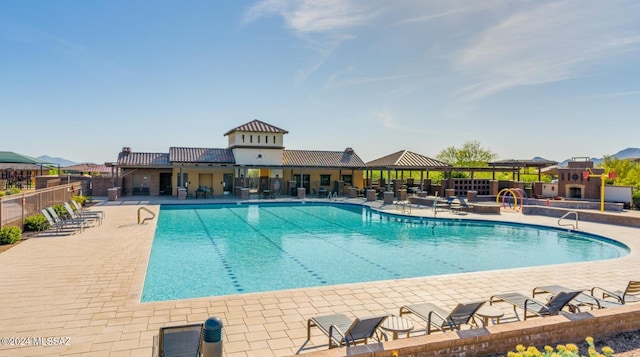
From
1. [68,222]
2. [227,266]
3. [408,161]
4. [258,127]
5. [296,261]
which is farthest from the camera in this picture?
[258,127]

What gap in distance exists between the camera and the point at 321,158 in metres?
29.1

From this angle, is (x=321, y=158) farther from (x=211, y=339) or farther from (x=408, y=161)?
(x=211, y=339)

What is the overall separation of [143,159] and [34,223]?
14883 mm

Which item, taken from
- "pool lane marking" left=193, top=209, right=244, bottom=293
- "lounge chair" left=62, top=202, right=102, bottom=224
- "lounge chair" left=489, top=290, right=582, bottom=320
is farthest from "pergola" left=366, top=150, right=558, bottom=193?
"lounge chair" left=489, top=290, right=582, bottom=320

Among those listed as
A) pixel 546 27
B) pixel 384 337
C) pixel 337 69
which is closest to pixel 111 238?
pixel 384 337

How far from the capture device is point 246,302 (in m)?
5.94

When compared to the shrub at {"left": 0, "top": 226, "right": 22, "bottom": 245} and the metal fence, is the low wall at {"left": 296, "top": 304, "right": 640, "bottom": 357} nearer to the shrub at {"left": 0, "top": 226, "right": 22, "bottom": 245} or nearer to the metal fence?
the shrub at {"left": 0, "top": 226, "right": 22, "bottom": 245}

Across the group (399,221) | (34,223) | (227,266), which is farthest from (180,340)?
(399,221)

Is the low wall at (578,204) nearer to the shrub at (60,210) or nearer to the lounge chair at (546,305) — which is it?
the lounge chair at (546,305)

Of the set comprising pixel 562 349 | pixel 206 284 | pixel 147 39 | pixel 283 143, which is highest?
pixel 147 39

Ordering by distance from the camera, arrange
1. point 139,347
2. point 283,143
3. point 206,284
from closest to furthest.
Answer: point 139,347 → point 206,284 → point 283,143

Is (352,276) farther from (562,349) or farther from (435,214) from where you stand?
(435,214)

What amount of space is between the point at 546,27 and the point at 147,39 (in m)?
14.9

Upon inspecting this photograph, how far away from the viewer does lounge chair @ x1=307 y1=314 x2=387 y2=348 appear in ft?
13.6
